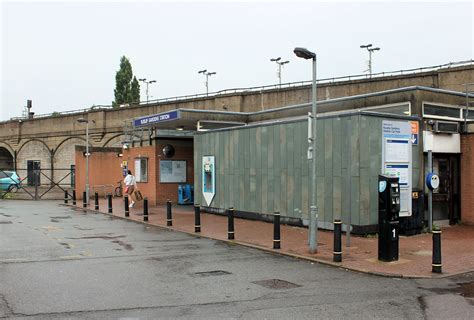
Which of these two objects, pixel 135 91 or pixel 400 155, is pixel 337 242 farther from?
pixel 135 91

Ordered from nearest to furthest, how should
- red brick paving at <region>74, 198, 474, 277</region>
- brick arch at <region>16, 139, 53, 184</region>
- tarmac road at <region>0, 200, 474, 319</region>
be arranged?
1. tarmac road at <region>0, 200, 474, 319</region>
2. red brick paving at <region>74, 198, 474, 277</region>
3. brick arch at <region>16, 139, 53, 184</region>

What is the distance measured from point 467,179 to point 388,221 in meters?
6.73

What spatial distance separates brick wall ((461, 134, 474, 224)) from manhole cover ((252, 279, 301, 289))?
9446 mm

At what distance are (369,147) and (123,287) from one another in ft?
26.5

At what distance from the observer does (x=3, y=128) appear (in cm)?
5962

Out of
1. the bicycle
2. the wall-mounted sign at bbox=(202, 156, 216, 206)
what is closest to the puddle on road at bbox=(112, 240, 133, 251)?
the wall-mounted sign at bbox=(202, 156, 216, 206)

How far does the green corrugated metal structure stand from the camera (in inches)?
540

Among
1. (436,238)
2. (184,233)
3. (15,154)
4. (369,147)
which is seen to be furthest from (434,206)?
(15,154)

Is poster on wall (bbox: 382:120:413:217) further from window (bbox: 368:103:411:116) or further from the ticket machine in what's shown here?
the ticket machine

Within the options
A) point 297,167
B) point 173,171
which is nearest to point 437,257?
point 297,167

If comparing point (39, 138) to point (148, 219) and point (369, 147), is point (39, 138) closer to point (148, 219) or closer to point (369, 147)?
point (148, 219)

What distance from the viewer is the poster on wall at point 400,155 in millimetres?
13828

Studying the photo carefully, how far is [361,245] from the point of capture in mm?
12453

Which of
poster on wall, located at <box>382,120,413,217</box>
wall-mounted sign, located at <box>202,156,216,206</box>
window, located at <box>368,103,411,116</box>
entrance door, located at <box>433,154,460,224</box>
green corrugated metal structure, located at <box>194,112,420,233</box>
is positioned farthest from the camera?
wall-mounted sign, located at <box>202,156,216,206</box>
